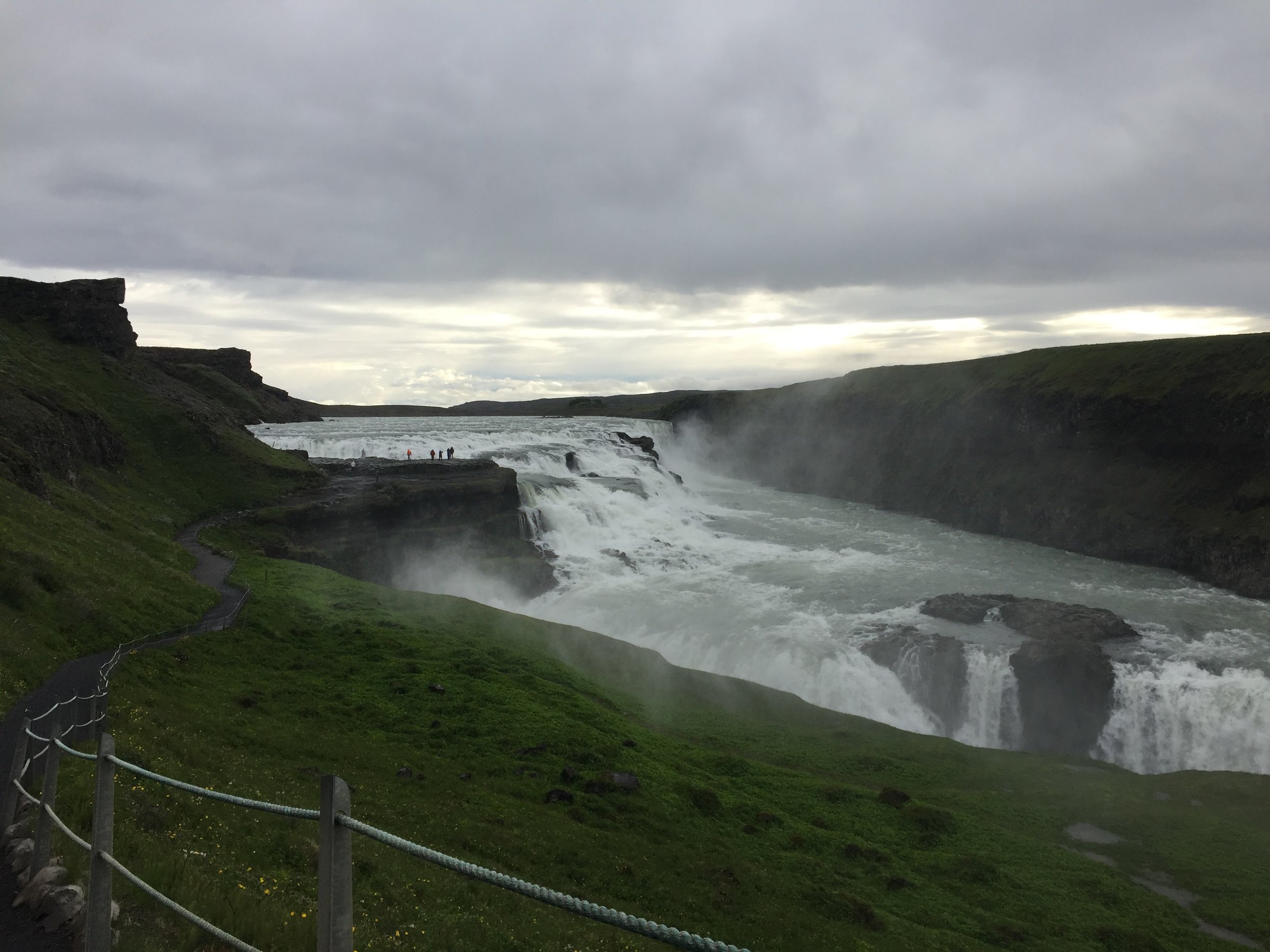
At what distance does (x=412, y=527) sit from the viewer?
2356 inches

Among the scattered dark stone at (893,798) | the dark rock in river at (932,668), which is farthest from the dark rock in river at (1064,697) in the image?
the scattered dark stone at (893,798)

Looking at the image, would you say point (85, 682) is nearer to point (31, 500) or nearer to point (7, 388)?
point (31, 500)

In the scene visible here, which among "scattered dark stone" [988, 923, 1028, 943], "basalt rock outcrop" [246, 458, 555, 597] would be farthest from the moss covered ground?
"basalt rock outcrop" [246, 458, 555, 597]

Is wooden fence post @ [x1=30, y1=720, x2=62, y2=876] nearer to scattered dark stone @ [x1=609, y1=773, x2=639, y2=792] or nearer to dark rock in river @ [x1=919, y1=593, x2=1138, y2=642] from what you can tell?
scattered dark stone @ [x1=609, y1=773, x2=639, y2=792]

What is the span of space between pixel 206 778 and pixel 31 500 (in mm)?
22861

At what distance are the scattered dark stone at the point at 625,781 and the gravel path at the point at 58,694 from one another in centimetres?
1450

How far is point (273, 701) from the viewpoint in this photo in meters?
24.6

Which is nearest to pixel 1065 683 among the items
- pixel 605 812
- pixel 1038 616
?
pixel 1038 616

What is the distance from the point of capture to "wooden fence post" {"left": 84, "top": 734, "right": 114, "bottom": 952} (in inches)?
239

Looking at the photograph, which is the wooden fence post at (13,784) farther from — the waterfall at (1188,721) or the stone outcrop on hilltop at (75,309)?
the stone outcrop on hilltop at (75,309)

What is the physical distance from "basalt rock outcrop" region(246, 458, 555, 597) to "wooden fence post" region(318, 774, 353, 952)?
1957 inches

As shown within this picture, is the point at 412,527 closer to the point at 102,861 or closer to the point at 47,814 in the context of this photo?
the point at 47,814

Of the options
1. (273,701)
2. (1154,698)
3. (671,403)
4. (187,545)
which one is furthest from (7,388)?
(671,403)

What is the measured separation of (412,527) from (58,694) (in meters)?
41.4
